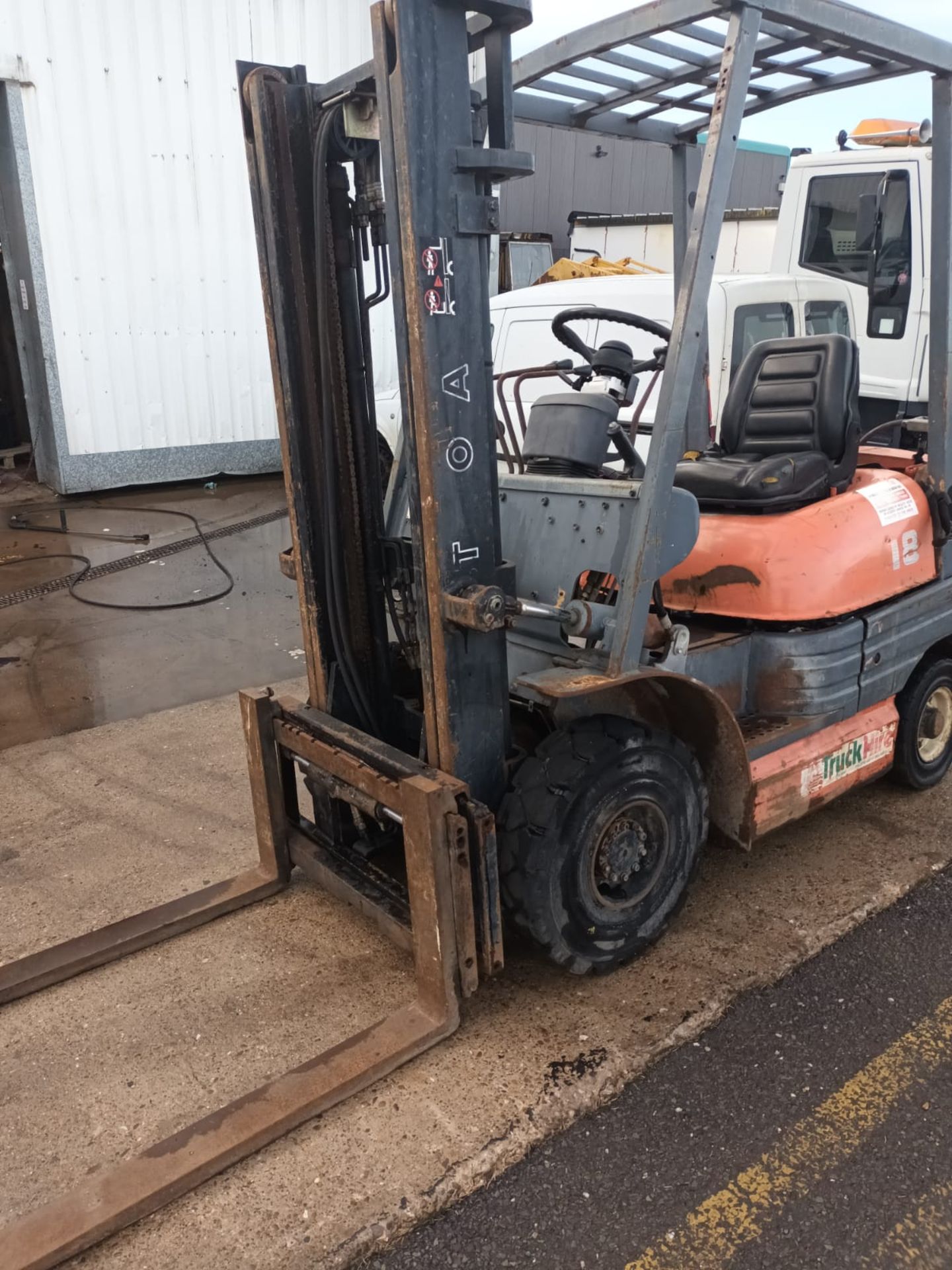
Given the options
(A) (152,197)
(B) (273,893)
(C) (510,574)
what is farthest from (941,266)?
(A) (152,197)

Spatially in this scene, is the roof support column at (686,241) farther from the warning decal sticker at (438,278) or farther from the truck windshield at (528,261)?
the truck windshield at (528,261)

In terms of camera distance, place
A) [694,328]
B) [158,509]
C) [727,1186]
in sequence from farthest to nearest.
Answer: [158,509], [694,328], [727,1186]

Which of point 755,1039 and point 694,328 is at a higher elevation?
point 694,328

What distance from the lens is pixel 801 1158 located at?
7.76 feet

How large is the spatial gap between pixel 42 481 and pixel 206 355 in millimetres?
2303

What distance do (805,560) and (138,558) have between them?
20.1 feet

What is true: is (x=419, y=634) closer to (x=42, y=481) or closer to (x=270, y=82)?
(x=270, y=82)

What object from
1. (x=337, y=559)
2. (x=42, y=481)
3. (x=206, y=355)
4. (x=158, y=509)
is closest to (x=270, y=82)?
(x=337, y=559)

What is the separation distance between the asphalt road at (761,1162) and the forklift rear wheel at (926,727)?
122 centimetres

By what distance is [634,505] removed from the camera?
2.79 metres

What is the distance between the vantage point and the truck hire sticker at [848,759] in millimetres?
3426

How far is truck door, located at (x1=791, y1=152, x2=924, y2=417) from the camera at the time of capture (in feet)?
25.6

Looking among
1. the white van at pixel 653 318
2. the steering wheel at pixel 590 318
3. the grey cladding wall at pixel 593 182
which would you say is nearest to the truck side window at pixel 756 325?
the white van at pixel 653 318

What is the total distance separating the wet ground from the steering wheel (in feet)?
9.26
